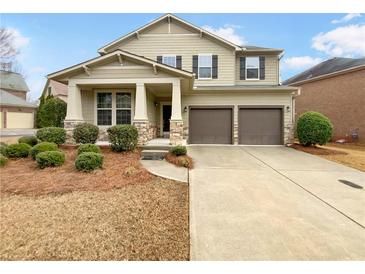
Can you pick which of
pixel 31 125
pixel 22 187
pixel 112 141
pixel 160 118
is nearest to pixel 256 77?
pixel 160 118

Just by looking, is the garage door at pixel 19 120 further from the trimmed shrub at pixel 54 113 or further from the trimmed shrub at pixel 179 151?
the trimmed shrub at pixel 179 151

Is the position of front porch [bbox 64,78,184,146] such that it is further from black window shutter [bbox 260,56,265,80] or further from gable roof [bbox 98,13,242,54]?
black window shutter [bbox 260,56,265,80]

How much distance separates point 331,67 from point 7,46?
87.0ft

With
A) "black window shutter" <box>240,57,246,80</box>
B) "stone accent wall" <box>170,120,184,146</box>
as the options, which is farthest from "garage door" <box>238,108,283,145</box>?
"stone accent wall" <box>170,120,184,146</box>

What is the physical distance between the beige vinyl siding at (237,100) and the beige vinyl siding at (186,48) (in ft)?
5.00

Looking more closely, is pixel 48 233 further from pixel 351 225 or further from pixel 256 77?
pixel 256 77

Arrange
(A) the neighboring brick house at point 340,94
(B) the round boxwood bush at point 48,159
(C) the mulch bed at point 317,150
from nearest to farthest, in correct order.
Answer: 1. (B) the round boxwood bush at point 48,159
2. (C) the mulch bed at point 317,150
3. (A) the neighboring brick house at point 340,94

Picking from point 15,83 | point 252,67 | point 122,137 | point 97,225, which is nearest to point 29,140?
point 122,137

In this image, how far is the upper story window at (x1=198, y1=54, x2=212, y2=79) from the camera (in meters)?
14.6

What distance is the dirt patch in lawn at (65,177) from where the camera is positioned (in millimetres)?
5367

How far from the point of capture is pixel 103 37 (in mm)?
15578

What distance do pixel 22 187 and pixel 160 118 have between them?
9780 millimetres

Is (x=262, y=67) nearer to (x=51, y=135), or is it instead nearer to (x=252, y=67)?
(x=252, y=67)

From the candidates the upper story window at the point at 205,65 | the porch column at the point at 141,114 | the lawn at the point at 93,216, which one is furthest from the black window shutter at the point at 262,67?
the lawn at the point at 93,216
